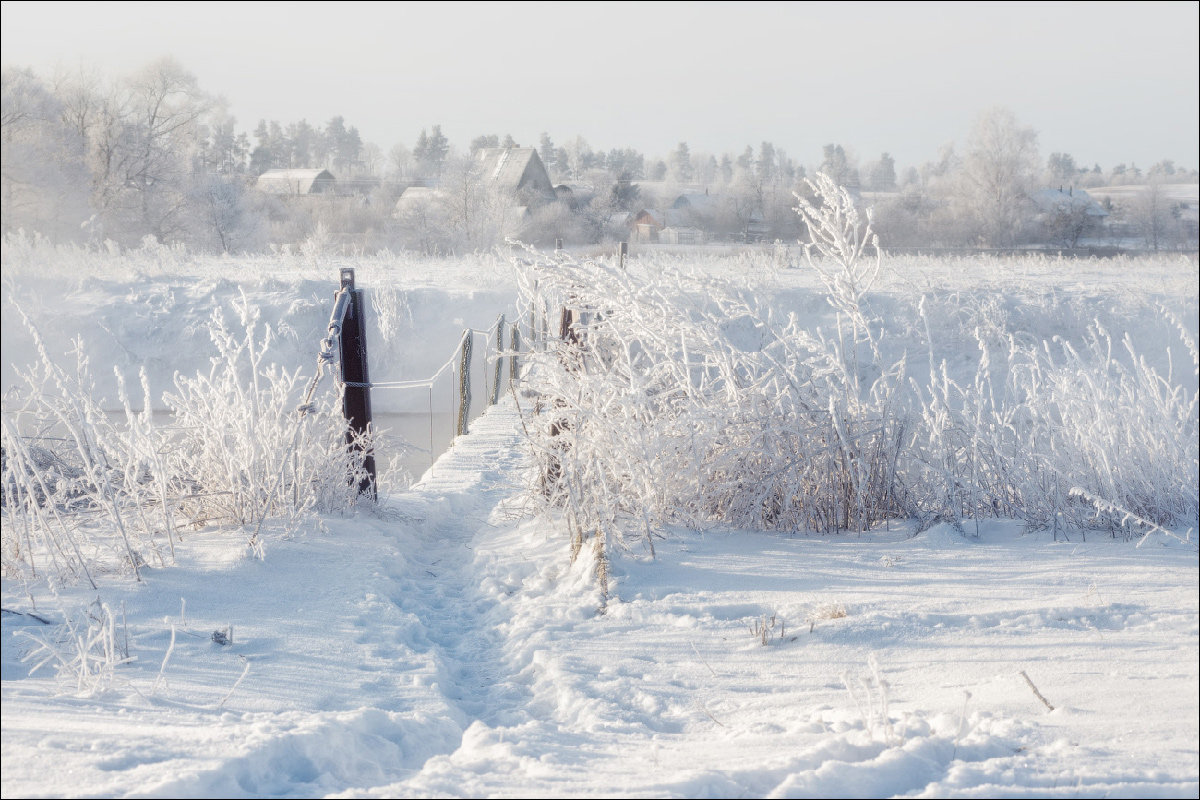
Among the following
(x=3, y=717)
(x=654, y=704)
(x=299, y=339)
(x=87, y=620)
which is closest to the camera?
(x=3, y=717)

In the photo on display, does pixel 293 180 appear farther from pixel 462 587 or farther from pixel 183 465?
pixel 462 587

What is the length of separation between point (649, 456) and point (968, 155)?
1014 centimetres

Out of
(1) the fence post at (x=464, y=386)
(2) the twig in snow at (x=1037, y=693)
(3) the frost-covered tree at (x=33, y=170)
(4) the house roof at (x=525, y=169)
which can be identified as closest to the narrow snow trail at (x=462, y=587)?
(1) the fence post at (x=464, y=386)

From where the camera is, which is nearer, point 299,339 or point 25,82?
point 25,82

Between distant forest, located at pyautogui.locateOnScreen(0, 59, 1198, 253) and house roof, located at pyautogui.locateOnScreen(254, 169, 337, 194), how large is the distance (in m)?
0.14

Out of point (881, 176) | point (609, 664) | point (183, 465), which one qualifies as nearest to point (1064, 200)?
point (881, 176)

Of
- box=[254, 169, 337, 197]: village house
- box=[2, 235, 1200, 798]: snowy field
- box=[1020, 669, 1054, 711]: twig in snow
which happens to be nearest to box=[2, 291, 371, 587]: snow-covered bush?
box=[2, 235, 1200, 798]: snowy field

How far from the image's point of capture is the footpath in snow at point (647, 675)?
76.4 inches

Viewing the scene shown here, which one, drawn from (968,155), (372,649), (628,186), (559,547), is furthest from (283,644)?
(968,155)

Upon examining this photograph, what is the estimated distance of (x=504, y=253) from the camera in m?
5.03

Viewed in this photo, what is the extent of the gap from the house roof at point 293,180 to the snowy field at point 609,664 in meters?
25.2

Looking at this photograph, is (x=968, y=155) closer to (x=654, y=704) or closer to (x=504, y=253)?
(x=504, y=253)

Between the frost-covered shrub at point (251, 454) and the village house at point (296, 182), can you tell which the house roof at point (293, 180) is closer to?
the village house at point (296, 182)

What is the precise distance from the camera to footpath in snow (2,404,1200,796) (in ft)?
6.36
